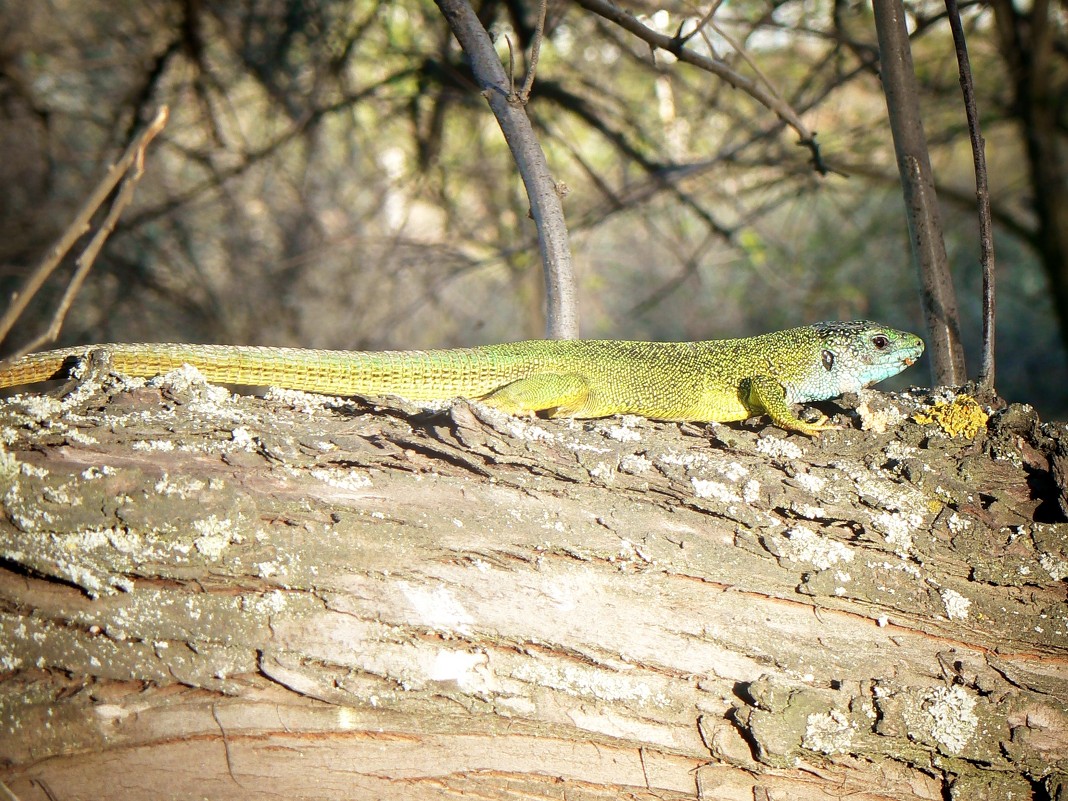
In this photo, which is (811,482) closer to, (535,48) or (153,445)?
(535,48)

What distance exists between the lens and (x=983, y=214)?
2.92 m

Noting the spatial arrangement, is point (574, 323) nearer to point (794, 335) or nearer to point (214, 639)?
point (794, 335)

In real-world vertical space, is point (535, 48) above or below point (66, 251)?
above

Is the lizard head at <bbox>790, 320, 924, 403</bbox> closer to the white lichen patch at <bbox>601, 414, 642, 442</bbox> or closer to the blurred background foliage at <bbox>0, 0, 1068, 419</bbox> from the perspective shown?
the blurred background foliage at <bbox>0, 0, 1068, 419</bbox>

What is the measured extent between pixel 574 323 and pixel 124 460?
2.01m

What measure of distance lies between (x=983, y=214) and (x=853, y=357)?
1329mm

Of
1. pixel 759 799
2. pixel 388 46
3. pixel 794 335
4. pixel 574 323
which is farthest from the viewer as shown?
pixel 388 46

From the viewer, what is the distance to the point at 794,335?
4.23 m

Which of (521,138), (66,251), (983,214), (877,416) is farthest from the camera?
(521,138)

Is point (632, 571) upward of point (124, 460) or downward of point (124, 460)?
downward

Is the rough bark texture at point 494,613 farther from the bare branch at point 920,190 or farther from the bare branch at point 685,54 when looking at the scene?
the bare branch at point 685,54

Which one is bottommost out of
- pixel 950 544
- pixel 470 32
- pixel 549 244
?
pixel 950 544

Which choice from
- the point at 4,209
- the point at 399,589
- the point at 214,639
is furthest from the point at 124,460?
the point at 4,209

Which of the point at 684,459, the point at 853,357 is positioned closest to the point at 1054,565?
the point at 684,459
